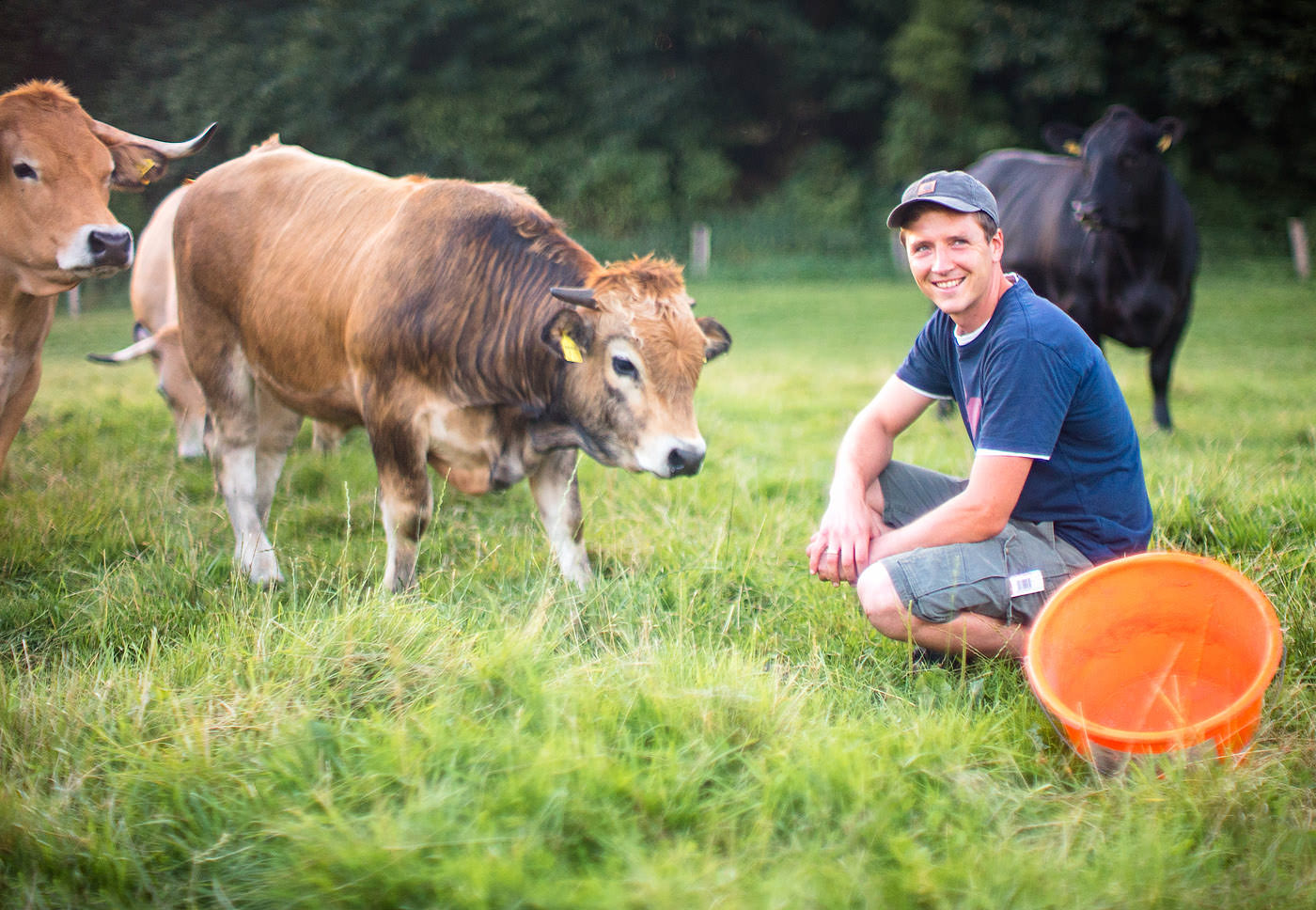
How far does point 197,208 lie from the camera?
183 inches

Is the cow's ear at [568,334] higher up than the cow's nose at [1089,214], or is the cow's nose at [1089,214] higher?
the cow's nose at [1089,214]

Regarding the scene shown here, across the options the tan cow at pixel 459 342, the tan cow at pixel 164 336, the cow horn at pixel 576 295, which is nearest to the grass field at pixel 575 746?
the tan cow at pixel 459 342

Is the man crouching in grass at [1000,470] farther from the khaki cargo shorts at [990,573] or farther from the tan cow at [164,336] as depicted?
the tan cow at [164,336]

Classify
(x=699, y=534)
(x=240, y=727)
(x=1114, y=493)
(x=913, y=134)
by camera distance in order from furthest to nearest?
(x=913, y=134) → (x=699, y=534) → (x=1114, y=493) → (x=240, y=727)

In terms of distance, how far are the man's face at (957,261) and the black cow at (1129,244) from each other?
4.18m

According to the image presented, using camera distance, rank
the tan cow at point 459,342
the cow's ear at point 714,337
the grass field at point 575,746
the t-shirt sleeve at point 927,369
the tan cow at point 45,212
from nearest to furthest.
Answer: the grass field at point 575,746
the t-shirt sleeve at point 927,369
the tan cow at point 459,342
the cow's ear at point 714,337
the tan cow at point 45,212

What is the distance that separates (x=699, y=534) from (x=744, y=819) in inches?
84.1

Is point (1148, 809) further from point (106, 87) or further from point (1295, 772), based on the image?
point (106, 87)

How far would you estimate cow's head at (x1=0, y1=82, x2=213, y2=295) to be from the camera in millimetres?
3986

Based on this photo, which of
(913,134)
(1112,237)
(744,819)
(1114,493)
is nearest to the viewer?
(744,819)

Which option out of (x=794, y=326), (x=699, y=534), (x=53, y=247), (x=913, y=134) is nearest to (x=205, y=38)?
(x=794, y=326)

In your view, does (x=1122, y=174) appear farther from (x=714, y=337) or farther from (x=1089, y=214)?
(x=714, y=337)

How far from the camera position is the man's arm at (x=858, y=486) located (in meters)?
3.12

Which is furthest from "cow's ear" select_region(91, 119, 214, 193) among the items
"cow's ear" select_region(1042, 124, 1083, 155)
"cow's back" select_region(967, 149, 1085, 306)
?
"cow's ear" select_region(1042, 124, 1083, 155)
